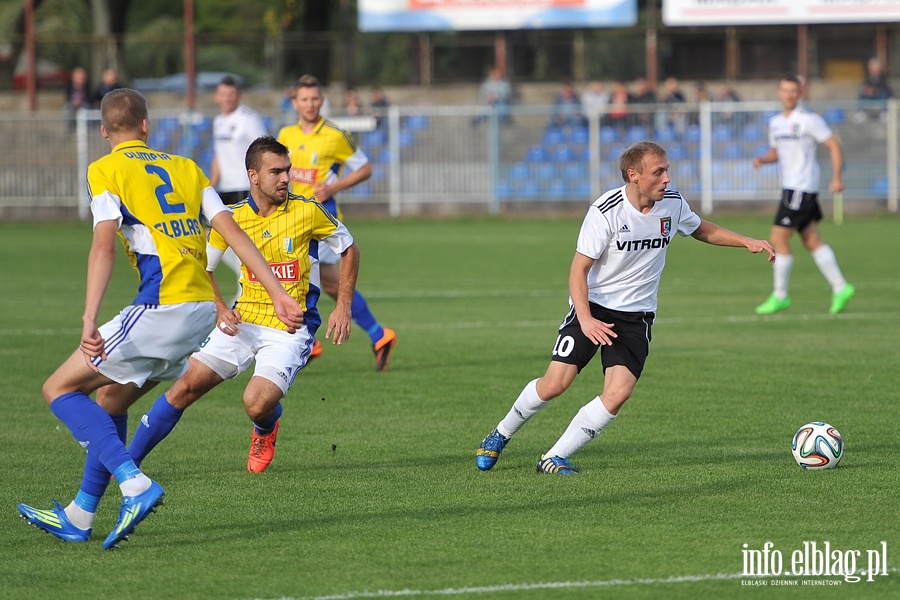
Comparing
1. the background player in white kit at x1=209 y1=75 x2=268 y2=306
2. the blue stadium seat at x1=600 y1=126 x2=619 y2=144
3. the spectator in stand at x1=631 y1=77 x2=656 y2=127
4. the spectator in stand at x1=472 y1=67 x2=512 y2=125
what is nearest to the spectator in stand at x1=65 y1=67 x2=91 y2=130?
the spectator in stand at x1=472 y1=67 x2=512 y2=125

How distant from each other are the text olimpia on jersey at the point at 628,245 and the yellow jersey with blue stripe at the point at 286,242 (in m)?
1.27

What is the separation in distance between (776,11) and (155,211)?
88.6 feet

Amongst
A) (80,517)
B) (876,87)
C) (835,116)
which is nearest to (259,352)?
(80,517)

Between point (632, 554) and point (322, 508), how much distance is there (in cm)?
158

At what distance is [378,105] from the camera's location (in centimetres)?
3009

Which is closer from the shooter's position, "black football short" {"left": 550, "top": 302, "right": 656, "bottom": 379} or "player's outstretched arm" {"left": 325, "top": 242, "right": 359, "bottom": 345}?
"player's outstretched arm" {"left": 325, "top": 242, "right": 359, "bottom": 345}

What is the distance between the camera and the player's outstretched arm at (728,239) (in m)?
6.67

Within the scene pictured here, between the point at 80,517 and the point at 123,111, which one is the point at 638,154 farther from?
the point at 80,517

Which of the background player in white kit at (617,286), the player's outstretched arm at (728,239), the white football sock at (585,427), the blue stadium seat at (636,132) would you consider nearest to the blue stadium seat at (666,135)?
the blue stadium seat at (636,132)

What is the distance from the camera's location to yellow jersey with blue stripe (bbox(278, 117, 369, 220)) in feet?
35.1

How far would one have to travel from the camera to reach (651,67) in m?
31.9

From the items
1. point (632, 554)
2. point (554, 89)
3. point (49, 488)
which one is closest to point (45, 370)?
point (49, 488)

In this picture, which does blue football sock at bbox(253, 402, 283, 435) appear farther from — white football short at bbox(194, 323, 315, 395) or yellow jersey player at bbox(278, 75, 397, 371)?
yellow jersey player at bbox(278, 75, 397, 371)

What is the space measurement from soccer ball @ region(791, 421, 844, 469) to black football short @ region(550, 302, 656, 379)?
0.95 m
